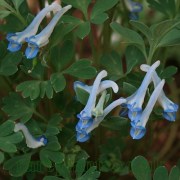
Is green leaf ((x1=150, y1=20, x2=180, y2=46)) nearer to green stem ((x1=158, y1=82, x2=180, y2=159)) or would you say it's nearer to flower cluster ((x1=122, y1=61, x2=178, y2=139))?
flower cluster ((x1=122, y1=61, x2=178, y2=139))

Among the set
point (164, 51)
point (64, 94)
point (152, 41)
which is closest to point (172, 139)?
point (164, 51)

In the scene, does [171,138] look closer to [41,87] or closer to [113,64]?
[113,64]

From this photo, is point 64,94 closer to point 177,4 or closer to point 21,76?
point 21,76

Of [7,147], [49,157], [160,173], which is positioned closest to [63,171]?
[49,157]

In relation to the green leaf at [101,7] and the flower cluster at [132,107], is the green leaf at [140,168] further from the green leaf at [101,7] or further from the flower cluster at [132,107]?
the green leaf at [101,7]

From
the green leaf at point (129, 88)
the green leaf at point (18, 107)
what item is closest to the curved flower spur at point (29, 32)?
the green leaf at point (18, 107)

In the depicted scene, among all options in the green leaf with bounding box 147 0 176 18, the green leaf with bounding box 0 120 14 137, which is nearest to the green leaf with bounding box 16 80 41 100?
the green leaf with bounding box 0 120 14 137
